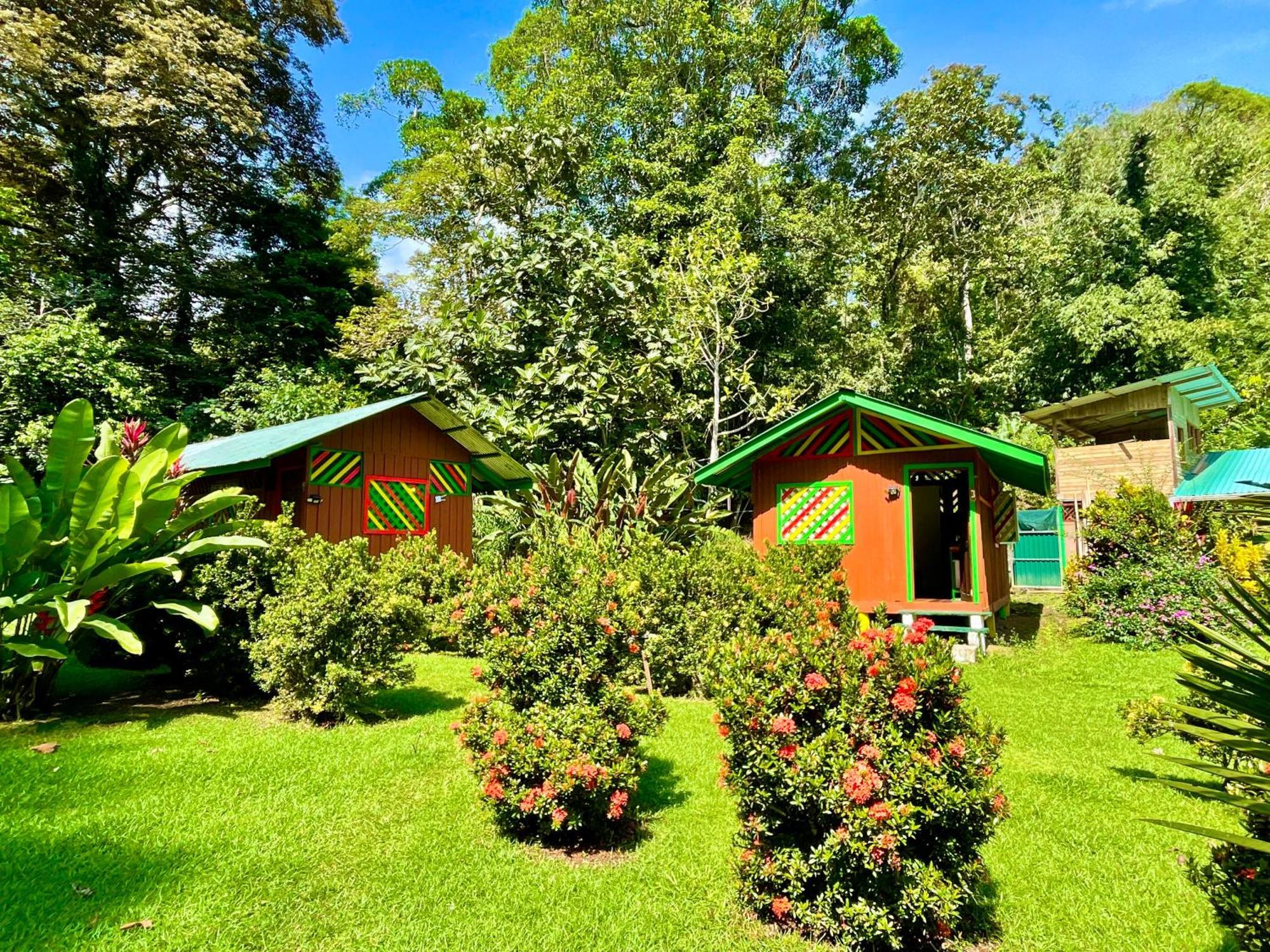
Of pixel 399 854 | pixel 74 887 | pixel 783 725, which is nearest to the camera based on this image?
pixel 783 725

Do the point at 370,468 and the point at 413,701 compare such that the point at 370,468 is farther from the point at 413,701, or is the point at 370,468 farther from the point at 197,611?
the point at 413,701

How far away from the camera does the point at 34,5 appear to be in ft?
59.3

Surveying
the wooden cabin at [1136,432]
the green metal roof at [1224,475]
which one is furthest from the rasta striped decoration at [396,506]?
the green metal roof at [1224,475]

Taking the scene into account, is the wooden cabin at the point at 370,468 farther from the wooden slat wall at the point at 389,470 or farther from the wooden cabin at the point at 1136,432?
the wooden cabin at the point at 1136,432

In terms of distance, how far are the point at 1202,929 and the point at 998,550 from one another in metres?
10.6

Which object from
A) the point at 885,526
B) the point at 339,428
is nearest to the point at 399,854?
the point at 339,428

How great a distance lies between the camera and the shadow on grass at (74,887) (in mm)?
3100

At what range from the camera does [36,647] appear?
553cm

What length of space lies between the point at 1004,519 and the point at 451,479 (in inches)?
446

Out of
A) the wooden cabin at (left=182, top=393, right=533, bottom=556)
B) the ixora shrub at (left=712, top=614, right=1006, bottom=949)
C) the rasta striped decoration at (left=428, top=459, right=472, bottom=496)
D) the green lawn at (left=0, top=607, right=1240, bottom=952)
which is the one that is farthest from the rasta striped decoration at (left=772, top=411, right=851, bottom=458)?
the ixora shrub at (left=712, top=614, right=1006, bottom=949)

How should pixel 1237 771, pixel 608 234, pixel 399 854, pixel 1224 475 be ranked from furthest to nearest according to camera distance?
pixel 608 234
pixel 1224 475
pixel 399 854
pixel 1237 771

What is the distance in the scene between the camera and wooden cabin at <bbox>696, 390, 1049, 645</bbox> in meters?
10.5

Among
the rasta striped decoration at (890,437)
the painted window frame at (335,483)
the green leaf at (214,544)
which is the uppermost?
the rasta striped decoration at (890,437)

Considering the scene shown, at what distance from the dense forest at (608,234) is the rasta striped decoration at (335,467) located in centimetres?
485
